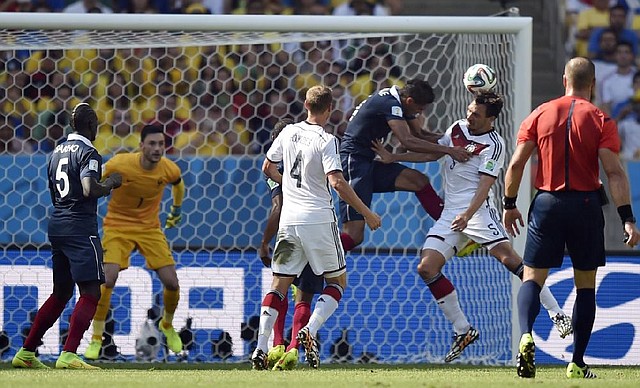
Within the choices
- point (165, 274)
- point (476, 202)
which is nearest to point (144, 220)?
point (165, 274)

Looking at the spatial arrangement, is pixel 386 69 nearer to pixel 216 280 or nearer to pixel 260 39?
pixel 260 39

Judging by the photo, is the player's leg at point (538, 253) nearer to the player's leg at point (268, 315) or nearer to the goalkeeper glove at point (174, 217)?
the player's leg at point (268, 315)

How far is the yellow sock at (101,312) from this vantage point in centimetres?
937

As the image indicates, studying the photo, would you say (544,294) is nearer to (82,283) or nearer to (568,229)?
(568,229)

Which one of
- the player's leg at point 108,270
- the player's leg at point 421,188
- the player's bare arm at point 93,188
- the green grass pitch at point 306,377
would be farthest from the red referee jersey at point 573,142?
the player's leg at point 108,270

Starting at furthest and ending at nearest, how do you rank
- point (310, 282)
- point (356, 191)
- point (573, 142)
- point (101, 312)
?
point (101, 312) < point (356, 191) < point (310, 282) < point (573, 142)

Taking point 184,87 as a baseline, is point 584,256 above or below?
below

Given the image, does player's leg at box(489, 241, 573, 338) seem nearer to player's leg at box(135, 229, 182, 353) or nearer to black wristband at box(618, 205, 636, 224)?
black wristband at box(618, 205, 636, 224)

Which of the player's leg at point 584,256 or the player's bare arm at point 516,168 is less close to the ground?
the player's bare arm at point 516,168

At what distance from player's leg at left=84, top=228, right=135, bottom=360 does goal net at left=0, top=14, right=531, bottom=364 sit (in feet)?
1.03

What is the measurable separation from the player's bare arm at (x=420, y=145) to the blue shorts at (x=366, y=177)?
442 mm

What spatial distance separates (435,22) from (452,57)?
110 cm

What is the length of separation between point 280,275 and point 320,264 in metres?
0.28

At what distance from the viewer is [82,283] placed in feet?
27.3
